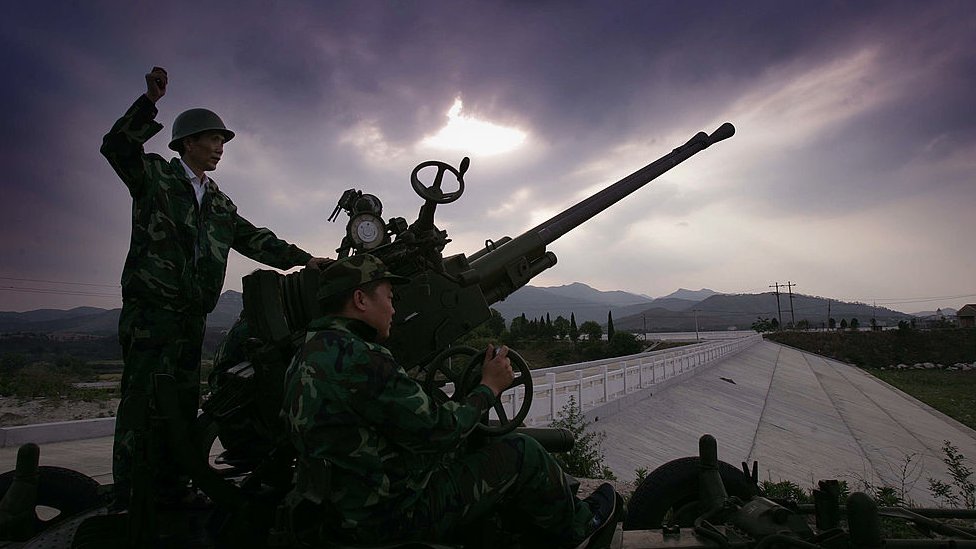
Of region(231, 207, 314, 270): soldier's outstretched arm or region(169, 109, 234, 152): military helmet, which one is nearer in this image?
region(169, 109, 234, 152): military helmet

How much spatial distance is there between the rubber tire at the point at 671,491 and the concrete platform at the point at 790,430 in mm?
4594

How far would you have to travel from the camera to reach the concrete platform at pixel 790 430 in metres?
11.9

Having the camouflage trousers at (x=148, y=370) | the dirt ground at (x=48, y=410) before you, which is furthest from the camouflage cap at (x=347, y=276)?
the dirt ground at (x=48, y=410)

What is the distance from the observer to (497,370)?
110 inches

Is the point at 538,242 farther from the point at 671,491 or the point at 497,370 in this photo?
the point at 497,370

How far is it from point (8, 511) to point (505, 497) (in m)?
2.93

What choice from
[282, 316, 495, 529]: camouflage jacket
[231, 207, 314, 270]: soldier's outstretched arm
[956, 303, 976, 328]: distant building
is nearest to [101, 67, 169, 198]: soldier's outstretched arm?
[231, 207, 314, 270]: soldier's outstretched arm

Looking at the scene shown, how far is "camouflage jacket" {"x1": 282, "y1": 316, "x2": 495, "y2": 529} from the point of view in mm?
2332

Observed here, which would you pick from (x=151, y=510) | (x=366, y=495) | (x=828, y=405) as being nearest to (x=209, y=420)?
(x=151, y=510)

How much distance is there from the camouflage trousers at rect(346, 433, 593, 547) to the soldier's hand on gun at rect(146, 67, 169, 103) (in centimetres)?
255

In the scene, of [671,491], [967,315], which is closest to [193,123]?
[671,491]

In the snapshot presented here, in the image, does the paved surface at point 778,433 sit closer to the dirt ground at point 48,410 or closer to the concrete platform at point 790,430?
the concrete platform at point 790,430

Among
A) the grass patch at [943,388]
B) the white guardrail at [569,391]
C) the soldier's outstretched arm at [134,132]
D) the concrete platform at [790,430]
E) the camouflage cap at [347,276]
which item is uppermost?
the soldier's outstretched arm at [134,132]

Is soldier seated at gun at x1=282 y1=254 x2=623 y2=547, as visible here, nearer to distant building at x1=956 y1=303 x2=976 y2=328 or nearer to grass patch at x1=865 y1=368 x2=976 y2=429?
grass patch at x1=865 y1=368 x2=976 y2=429
